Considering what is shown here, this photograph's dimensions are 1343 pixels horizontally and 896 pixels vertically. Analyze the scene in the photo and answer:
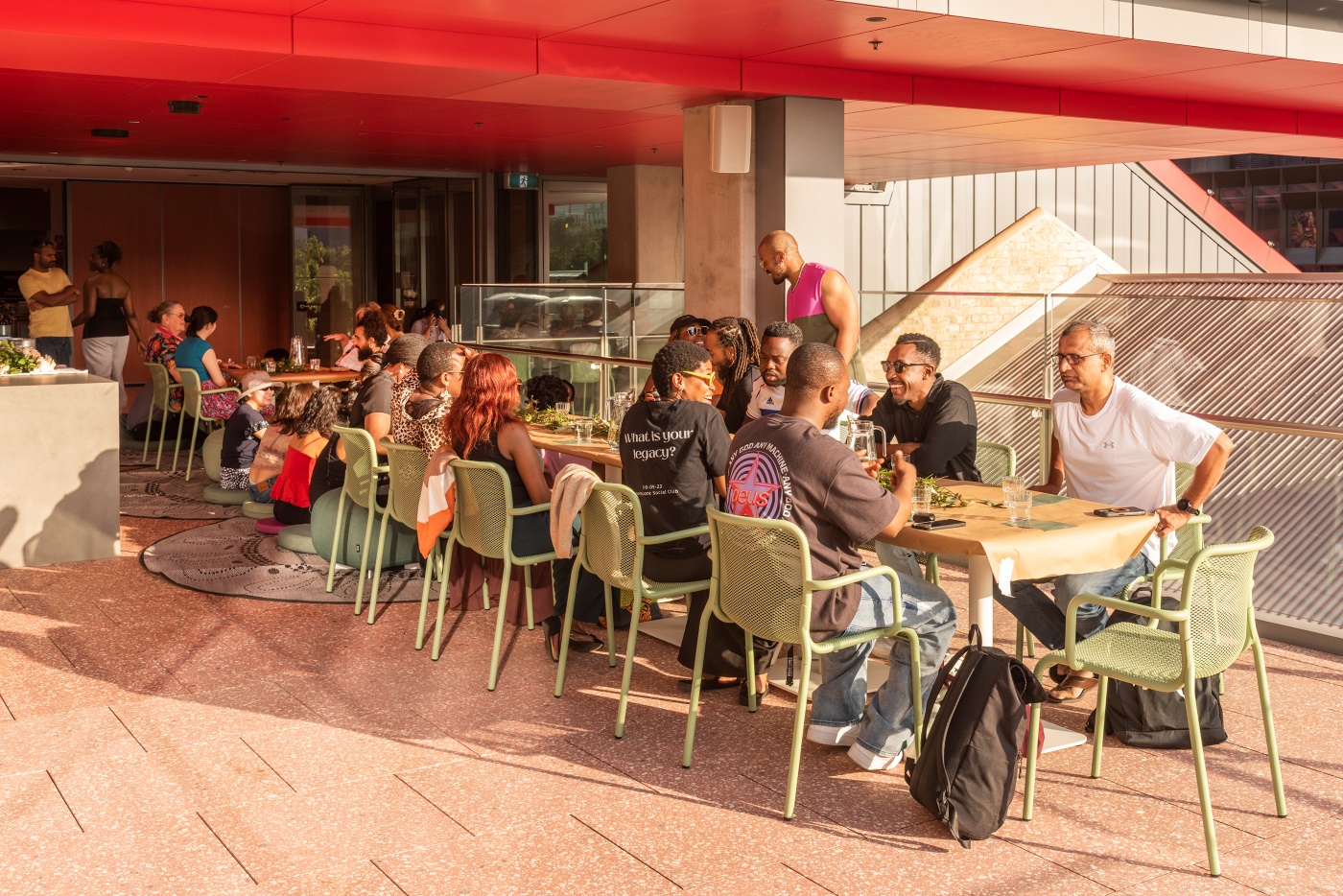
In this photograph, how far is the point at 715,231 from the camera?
8.88m

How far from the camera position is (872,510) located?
390 centimetres

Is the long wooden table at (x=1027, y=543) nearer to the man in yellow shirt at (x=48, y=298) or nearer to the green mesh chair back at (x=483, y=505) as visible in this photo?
the green mesh chair back at (x=483, y=505)

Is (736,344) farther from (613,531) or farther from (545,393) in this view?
(613,531)

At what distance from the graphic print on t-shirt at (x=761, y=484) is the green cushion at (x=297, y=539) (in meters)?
3.70

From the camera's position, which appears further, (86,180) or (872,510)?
(86,180)

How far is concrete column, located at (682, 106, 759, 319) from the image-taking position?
867cm

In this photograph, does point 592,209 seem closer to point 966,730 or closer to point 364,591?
point 364,591

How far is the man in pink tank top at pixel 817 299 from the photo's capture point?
22.4 ft

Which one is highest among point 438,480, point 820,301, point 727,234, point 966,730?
point 727,234

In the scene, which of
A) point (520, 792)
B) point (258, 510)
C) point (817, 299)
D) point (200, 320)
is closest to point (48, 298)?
point (200, 320)

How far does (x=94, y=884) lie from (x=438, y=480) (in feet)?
7.49

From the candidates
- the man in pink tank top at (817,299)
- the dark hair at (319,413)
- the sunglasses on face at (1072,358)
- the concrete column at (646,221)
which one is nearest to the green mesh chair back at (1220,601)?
the sunglasses on face at (1072,358)

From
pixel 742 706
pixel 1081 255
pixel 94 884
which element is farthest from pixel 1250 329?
pixel 94 884

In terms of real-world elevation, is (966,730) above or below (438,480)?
below
